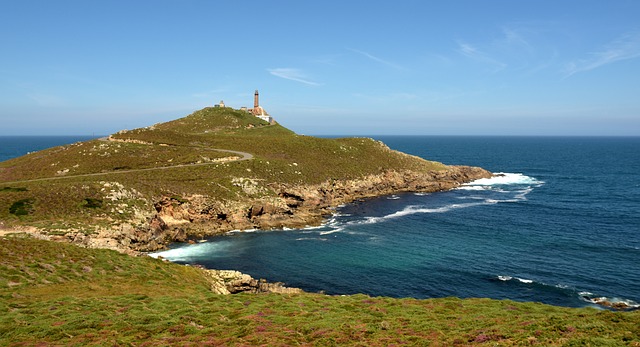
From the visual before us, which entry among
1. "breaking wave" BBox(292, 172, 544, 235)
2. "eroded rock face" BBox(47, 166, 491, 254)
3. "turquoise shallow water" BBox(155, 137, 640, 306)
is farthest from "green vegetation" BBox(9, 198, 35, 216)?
"breaking wave" BBox(292, 172, 544, 235)

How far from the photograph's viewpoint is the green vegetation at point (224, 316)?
20.8m

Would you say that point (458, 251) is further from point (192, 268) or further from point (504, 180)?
point (504, 180)

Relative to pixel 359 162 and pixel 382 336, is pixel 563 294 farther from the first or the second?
pixel 359 162

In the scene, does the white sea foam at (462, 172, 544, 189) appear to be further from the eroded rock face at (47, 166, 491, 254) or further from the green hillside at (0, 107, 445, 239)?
Result: the eroded rock face at (47, 166, 491, 254)

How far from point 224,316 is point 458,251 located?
44.0 m

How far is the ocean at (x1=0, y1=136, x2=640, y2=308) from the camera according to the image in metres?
46.0

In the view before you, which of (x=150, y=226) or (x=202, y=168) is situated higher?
(x=202, y=168)

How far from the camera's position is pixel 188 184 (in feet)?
256

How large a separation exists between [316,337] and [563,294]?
36114mm

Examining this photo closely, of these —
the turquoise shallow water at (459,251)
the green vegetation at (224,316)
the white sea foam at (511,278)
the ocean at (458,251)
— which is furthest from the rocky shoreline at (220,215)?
the white sea foam at (511,278)

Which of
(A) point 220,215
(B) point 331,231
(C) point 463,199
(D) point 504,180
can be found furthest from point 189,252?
(D) point 504,180

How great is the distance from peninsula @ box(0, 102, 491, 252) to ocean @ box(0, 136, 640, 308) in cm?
689

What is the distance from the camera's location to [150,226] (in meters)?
62.4

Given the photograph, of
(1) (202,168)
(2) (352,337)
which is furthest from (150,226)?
(2) (352,337)
